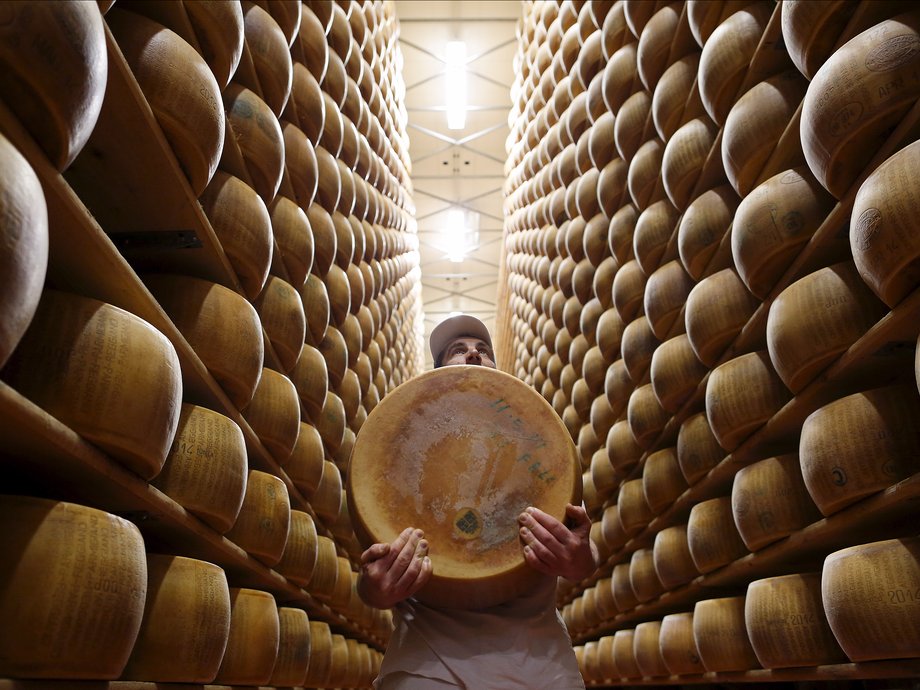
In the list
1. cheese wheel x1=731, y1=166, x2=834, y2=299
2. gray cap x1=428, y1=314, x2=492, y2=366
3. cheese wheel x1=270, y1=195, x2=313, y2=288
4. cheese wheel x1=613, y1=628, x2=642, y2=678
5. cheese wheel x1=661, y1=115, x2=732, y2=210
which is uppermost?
cheese wheel x1=661, y1=115, x2=732, y2=210

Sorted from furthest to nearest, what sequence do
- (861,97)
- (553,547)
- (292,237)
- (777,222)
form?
(292,237)
(777,222)
(553,547)
(861,97)

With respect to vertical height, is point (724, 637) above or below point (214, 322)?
below

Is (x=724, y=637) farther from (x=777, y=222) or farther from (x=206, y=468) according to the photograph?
(x=206, y=468)

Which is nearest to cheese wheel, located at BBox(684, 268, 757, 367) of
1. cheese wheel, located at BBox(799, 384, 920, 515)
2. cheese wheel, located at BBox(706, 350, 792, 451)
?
cheese wheel, located at BBox(706, 350, 792, 451)

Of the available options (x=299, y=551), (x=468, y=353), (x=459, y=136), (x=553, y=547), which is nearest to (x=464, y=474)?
(x=553, y=547)

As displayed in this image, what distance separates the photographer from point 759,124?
71.1 inches

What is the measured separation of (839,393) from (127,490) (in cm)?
144

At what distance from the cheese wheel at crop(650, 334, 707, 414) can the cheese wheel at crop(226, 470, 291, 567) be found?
1.28 meters

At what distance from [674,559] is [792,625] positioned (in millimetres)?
841

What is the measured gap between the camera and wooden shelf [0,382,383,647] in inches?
35.2

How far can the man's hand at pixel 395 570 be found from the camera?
1.37 metres

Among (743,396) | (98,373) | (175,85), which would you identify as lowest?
(98,373)

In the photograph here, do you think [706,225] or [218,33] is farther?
[706,225]

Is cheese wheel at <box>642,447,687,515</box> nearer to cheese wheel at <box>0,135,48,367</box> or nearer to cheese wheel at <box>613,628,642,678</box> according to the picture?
cheese wheel at <box>613,628,642,678</box>
